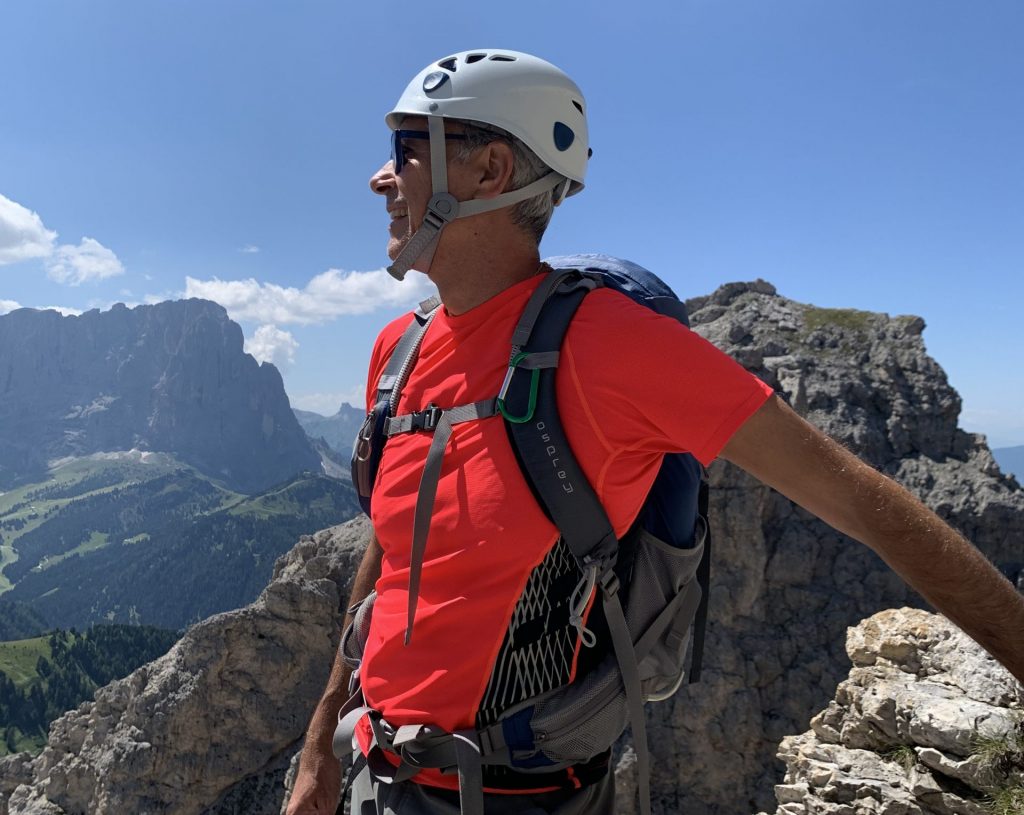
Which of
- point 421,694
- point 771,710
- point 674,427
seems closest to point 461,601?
point 421,694

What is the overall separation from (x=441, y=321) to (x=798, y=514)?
127 feet

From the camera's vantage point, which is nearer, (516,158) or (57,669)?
(516,158)

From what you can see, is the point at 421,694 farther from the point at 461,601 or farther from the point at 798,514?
the point at 798,514

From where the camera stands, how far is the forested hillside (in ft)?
481

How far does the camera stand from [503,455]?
3.14m

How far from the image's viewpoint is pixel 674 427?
287cm

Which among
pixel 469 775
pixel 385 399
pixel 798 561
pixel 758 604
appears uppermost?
pixel 385 399

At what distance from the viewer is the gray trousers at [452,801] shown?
10.5ft

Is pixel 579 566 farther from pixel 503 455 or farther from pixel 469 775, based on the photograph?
pixel 469 775

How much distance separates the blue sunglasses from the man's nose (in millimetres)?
102

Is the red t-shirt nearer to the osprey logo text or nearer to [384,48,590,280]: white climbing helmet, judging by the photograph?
the osprey logo text

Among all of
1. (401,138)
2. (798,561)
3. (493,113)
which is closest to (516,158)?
(493,113)

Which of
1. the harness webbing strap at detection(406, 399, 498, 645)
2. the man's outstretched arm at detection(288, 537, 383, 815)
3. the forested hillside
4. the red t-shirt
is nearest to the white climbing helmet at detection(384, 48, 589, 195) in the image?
the red t-shirt

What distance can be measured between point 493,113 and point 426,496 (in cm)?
216
